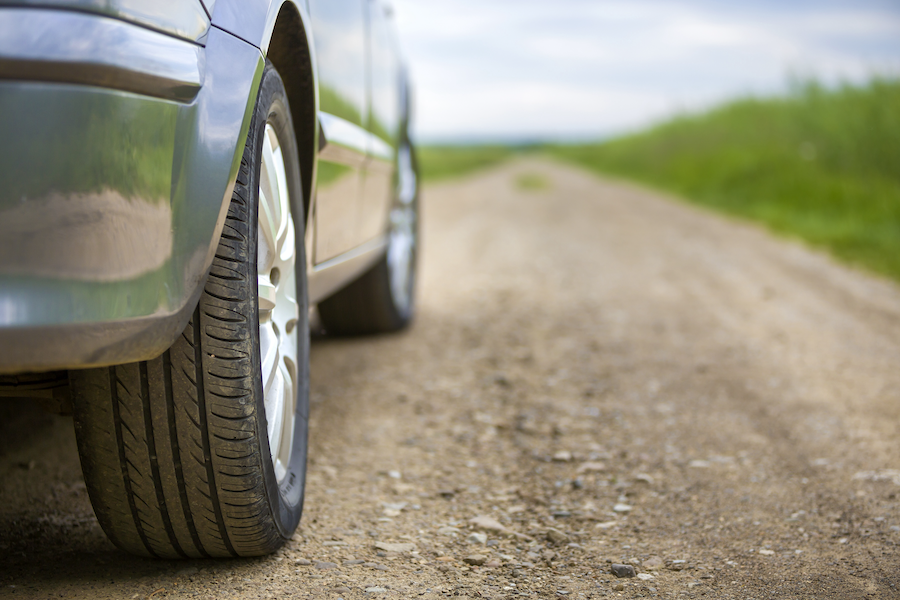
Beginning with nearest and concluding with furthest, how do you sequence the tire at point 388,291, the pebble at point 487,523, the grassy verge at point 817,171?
the pebble at point 487,523 → the tire at point 388,291 → the grassy verge at point 817,171

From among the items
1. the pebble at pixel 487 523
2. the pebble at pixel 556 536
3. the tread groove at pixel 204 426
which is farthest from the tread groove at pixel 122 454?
the pebble at pixel 556 536

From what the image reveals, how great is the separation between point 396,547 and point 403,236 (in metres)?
2.48

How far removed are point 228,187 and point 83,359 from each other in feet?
1.16

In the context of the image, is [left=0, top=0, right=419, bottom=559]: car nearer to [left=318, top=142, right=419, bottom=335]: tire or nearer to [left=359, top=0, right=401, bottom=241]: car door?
[left=359, top=0, right=401, bottom=241]: car door

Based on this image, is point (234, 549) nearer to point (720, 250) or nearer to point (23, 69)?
point (23, 69)

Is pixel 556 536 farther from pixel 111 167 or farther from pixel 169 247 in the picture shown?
pixel 111 167

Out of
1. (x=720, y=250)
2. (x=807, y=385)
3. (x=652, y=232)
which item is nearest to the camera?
(x=807, y=385)

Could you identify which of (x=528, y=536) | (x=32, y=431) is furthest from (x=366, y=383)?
(x=528, y=536)

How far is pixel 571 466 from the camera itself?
218 centimetres

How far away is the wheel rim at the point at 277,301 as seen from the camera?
150 centimetres

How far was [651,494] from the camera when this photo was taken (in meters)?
1.98

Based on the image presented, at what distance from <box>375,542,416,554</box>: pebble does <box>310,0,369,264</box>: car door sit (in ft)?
2.45

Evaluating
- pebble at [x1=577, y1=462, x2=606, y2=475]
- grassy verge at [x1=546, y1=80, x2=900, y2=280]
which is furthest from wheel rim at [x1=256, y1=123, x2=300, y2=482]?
grassy verge at [x1=546, y1=80, x2=900, y2=280]

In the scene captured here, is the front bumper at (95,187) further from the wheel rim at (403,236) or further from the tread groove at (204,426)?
the wheel rim at (403,236)
